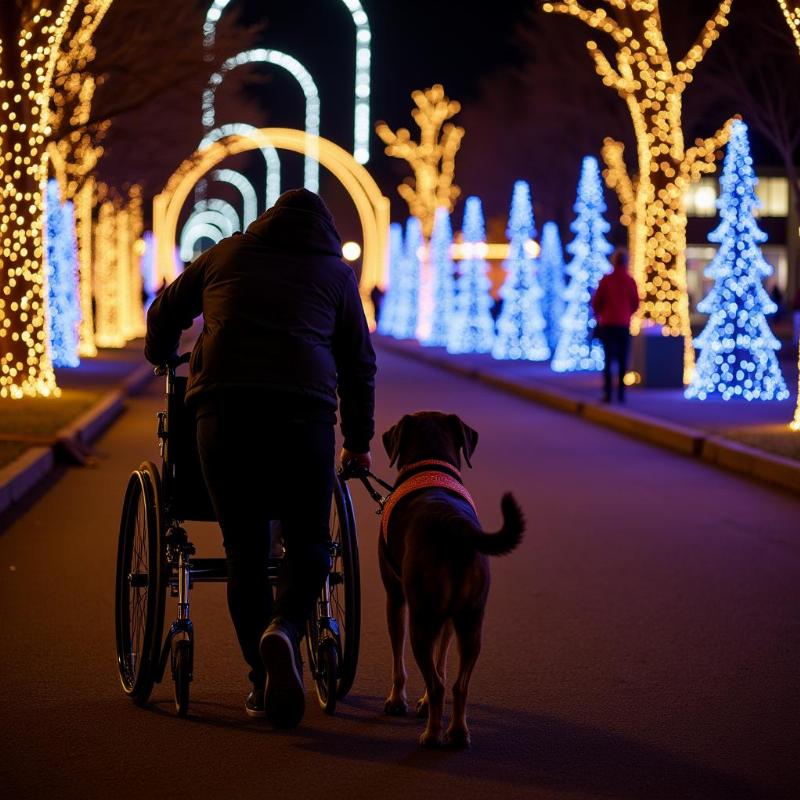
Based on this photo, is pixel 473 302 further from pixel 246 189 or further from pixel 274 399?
pixel 246 189

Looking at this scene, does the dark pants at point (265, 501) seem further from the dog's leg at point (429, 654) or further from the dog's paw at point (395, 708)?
the dog's paw at point (395, 708)

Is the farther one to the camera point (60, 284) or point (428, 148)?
point (428, 148)

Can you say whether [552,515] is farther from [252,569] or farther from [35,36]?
[35,36]

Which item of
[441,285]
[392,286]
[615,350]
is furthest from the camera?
[392,286]

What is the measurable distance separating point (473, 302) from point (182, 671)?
38812 mm

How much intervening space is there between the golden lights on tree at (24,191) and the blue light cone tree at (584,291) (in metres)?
11.2

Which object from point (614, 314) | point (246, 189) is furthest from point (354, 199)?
point (614, 314)

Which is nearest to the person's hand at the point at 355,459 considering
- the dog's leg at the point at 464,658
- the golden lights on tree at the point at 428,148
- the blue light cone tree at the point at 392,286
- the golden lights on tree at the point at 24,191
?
the dog's leg at the point at 464,658

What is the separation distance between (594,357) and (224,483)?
26181 mm

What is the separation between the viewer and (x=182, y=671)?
243 inches

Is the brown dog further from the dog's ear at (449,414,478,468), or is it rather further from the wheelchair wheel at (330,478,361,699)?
the wheelchair wheel at (330,478,361,699)

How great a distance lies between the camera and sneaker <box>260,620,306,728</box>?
571cm

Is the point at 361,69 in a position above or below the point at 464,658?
above

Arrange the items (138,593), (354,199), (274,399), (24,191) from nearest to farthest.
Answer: (274,399) → (138,593) → (24,191) → (354,199)
